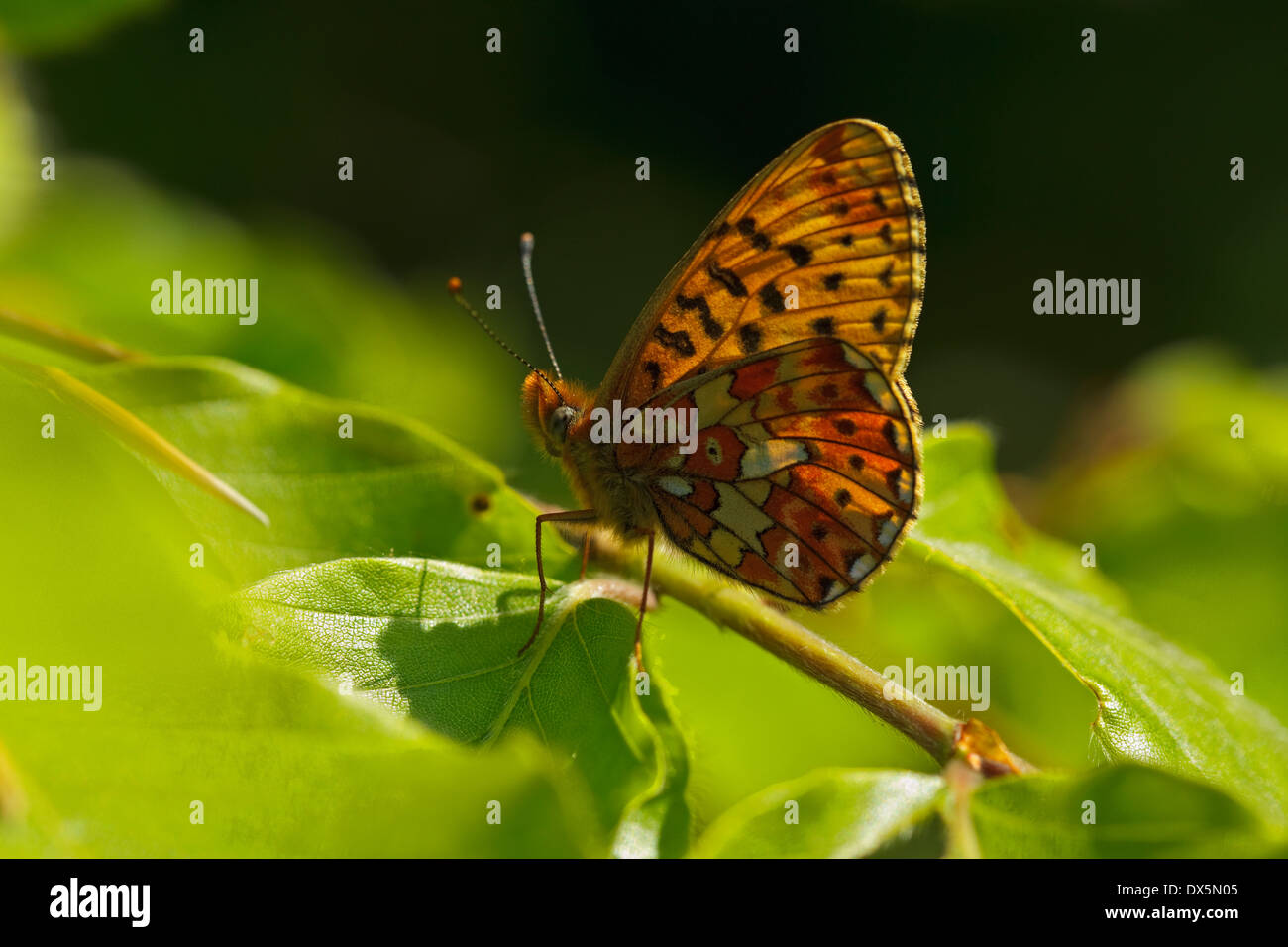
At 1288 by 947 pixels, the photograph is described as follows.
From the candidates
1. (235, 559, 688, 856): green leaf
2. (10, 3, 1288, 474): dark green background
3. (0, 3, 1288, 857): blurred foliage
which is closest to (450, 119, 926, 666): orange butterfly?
(0, 3, 1288, 857): blurred foliage

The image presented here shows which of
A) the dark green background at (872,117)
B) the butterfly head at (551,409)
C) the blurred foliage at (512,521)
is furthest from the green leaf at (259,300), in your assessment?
the dark green background at (872,117)

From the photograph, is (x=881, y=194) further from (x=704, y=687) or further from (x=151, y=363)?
(x=151, y=363)

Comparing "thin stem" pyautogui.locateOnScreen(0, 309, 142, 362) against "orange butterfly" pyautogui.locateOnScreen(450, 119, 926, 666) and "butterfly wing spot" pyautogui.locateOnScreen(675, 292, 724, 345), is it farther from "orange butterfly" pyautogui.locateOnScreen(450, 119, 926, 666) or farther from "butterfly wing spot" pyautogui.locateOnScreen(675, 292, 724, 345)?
"butterfly wing spot" pyautogui.locateOnScreen(675, 292, 724, 345)

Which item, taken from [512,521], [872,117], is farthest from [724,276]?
[872,117]
